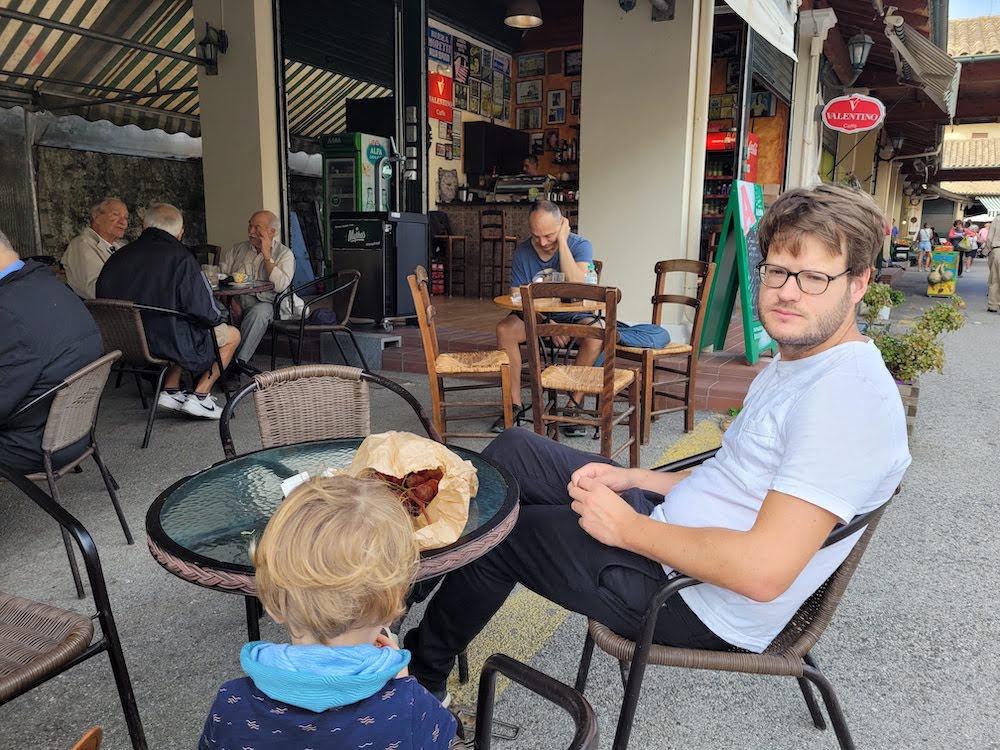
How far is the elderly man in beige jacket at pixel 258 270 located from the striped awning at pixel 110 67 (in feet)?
7.30

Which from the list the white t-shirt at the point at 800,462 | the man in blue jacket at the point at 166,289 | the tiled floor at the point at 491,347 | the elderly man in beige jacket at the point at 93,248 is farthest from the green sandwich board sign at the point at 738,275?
the elderly man in beige jacket at the point at 93,248

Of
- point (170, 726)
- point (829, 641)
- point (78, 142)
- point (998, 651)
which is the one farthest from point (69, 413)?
point (78, 142)

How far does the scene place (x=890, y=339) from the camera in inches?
173

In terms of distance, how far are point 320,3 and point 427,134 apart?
3.39 meters

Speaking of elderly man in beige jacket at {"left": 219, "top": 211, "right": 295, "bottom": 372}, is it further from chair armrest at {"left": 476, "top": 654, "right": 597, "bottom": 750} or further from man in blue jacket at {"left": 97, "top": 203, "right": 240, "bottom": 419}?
chair armrest at {"left": 476, "top": 654, "right": 597, "bottom": 750}

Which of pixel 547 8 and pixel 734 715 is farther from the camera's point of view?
pixel 547 8

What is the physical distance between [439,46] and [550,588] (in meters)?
10.6

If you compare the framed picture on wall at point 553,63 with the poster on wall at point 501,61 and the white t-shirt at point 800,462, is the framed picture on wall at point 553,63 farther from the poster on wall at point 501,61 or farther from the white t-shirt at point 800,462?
the white t-shirt at point 800,462

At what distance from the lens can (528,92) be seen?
40.9 feet

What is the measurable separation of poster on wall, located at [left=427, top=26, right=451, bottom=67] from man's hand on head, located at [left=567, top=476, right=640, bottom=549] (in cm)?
1038

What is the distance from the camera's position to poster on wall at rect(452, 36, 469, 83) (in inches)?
434

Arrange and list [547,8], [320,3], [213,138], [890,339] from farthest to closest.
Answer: [547,8], [320,3], [213,138], [890,339]

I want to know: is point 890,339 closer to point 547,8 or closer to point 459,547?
point 459,547

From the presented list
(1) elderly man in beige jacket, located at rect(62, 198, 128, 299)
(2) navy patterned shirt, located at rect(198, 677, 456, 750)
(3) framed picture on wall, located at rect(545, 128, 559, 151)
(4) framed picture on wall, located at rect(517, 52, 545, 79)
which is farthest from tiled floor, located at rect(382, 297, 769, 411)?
(4) framed picture on wall, located at rect(517, 52, 545, 79)
